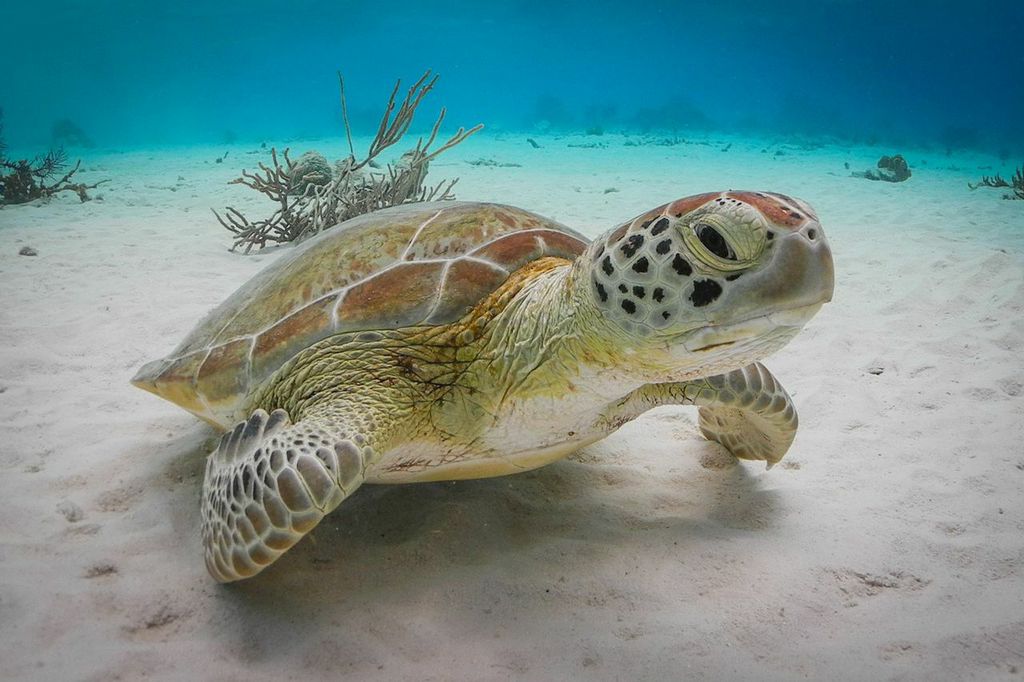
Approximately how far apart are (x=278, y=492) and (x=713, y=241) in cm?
137

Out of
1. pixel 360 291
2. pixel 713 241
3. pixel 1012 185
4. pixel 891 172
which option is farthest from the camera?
pixel 891 172

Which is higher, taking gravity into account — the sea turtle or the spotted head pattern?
the spotted head pattern

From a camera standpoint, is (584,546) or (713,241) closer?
(713,241)

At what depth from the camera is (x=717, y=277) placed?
4.66 ft

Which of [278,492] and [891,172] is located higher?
[891,172]

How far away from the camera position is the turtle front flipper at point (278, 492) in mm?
1633

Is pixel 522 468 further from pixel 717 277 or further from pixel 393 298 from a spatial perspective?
pixel 717 277

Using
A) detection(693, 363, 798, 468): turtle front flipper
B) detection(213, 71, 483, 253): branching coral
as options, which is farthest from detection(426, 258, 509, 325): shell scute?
detection(213, 71, 483, 253): branching coral

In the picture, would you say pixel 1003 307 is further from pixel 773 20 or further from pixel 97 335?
pixel 773 20

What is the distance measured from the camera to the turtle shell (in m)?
2.12

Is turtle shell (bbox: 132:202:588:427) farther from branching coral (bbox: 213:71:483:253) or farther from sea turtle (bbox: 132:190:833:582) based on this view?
branching coral (bbox: 213:71:483:253)

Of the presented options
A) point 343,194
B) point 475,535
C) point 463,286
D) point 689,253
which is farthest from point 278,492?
point 343,194

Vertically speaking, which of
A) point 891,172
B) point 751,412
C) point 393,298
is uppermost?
point 891,172

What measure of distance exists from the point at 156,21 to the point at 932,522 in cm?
8216
